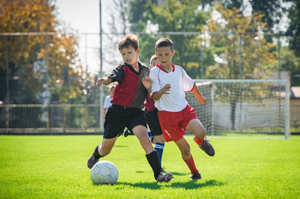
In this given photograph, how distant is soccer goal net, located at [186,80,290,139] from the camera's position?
1725 centimetres

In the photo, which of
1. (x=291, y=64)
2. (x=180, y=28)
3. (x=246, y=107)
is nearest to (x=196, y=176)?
(x=246, y=107)

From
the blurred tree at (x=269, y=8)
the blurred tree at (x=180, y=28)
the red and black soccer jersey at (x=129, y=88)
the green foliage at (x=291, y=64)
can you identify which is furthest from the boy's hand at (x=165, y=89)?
the blurred tree at (x=269, y=8)

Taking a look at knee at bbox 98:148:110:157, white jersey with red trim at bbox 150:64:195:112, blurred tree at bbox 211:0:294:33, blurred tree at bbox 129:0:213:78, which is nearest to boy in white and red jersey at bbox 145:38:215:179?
white jersey with red trim at bbox 150:64:195:112

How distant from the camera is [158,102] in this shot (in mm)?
4426

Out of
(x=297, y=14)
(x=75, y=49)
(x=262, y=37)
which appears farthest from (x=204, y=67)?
(x=297, y=14)

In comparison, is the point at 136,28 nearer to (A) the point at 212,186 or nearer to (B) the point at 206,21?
(B) the point at 206,21

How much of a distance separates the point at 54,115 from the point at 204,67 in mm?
9824

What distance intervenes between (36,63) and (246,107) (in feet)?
44.8

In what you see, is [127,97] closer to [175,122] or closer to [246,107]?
[175,122]

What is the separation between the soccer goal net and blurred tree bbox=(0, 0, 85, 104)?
7829 mm

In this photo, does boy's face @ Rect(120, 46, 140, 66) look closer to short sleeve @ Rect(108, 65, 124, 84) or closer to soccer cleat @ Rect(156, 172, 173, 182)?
short sleeve @ Rect(108, 65, 124, 84)

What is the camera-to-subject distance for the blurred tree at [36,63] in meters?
19.0

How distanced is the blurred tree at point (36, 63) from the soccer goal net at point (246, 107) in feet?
25.7

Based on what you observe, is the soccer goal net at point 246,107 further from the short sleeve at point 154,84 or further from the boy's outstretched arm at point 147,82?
the boy's outstretched arm at point 147,82
